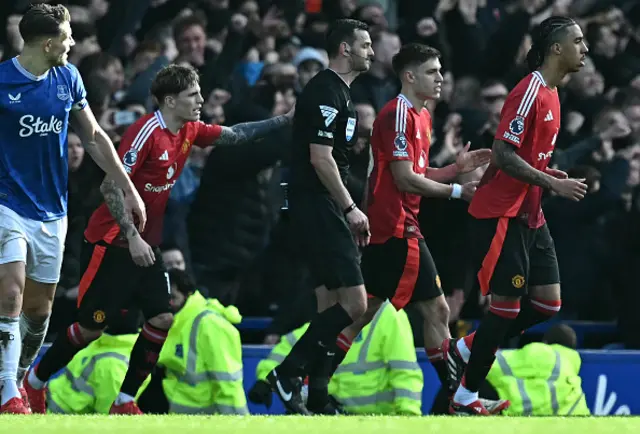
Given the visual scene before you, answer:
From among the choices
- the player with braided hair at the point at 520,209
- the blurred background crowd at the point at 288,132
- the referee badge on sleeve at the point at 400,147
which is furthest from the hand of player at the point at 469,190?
the blurred background crowd at the point at 288,132

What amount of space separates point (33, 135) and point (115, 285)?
1813mm

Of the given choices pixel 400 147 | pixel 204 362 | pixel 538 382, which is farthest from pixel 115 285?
pixel 538 382

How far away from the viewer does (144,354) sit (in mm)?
10930

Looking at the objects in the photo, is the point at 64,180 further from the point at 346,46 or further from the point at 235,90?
the point at 235,90

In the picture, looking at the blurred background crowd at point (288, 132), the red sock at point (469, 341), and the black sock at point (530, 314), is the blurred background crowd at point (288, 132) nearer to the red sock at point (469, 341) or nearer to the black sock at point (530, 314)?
the red sock at point (469, 341)

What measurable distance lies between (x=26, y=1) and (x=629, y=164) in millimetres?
5695

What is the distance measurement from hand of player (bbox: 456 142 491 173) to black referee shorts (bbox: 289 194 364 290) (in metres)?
1.07

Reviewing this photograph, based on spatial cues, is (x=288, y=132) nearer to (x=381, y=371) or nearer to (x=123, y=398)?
(x=381, y=371)

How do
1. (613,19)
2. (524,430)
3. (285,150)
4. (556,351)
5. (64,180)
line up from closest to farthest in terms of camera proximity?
(524,430)
(64,180)
(556,351)
(285,150)
(613,19)

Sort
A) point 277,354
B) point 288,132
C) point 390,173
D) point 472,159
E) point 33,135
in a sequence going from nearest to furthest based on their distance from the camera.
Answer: point 33,135
point 390,173
point 472,159
point 277,354
point 288,132

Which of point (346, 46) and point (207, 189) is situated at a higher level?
point (346, 46)

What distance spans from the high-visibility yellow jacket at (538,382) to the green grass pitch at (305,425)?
10.3ft

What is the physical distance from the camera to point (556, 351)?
12312mm

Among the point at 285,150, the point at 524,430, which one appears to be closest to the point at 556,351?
the point at 285,150
